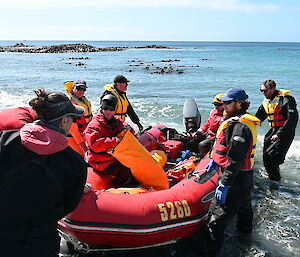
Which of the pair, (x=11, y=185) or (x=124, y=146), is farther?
(x=124, y=146)

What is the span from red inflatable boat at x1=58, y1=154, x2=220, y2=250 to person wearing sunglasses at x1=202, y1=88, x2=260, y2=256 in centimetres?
25

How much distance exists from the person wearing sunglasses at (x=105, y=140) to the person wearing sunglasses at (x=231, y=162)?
4.02 ft

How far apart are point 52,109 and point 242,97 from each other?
207cm

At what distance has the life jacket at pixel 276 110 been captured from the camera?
537cm

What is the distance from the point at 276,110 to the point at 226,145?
2.33 m

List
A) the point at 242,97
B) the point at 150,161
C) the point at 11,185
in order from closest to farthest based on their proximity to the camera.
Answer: the point at 11,185
the point at 242,97
the point at 150,161

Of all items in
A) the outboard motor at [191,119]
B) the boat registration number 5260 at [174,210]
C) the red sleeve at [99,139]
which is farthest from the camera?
the outboard motor at [191,119]

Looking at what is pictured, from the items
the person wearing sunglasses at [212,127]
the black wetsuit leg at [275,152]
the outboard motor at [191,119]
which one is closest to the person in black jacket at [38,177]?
the person wearing sunglasses at [212,127]

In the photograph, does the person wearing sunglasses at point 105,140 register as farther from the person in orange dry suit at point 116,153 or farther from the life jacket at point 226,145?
the life jacket at point 226,145

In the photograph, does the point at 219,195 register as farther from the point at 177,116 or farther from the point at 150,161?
the point at 177,116

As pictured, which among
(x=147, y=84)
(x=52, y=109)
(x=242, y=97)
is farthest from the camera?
(x=147, y=84)

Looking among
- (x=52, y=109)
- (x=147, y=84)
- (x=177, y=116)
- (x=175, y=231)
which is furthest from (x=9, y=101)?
(x=52, y=109)

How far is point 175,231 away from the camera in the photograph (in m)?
3.59

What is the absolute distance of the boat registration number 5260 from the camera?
3521 mm
